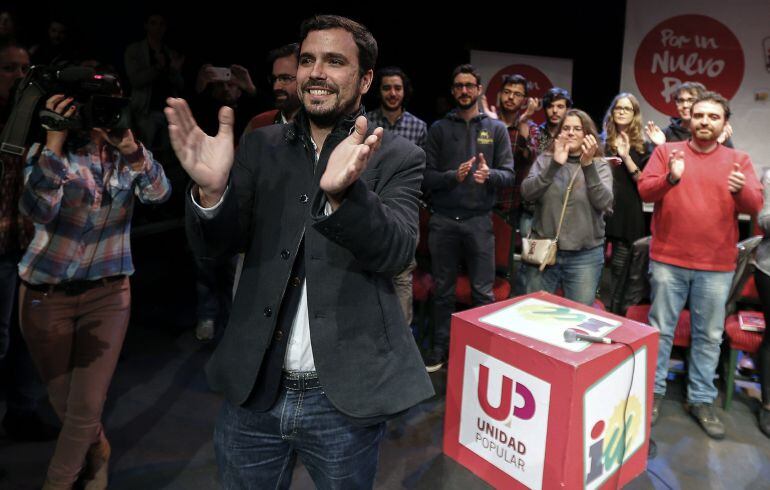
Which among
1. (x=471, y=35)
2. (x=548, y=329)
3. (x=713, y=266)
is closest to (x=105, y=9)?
(x=471, y=35)

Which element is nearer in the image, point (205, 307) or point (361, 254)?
point (361, 254)

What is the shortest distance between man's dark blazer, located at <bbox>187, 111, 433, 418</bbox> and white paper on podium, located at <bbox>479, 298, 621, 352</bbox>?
1104mm

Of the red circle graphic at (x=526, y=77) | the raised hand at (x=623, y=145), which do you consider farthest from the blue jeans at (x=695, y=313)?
the red circle graphic at (x=526, y=77)

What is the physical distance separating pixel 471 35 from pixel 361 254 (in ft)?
18.6

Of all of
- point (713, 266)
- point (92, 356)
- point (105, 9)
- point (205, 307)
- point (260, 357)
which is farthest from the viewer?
point (105, 9)

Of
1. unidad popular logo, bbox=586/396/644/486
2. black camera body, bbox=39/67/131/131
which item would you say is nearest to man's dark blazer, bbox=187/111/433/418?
black camera body, bbox=39/67/131/131

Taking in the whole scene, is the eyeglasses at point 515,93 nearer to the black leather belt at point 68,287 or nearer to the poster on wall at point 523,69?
the poster on wall at point 523,69

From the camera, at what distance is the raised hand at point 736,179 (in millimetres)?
2814

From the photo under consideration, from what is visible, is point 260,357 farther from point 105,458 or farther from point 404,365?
point 105,458

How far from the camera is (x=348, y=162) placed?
3.38 feet

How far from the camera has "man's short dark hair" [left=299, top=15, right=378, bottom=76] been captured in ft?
4.12

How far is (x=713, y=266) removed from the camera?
116 inches

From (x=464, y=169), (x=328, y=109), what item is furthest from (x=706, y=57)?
(x=328, y=109)

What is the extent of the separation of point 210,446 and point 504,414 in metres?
1.47
